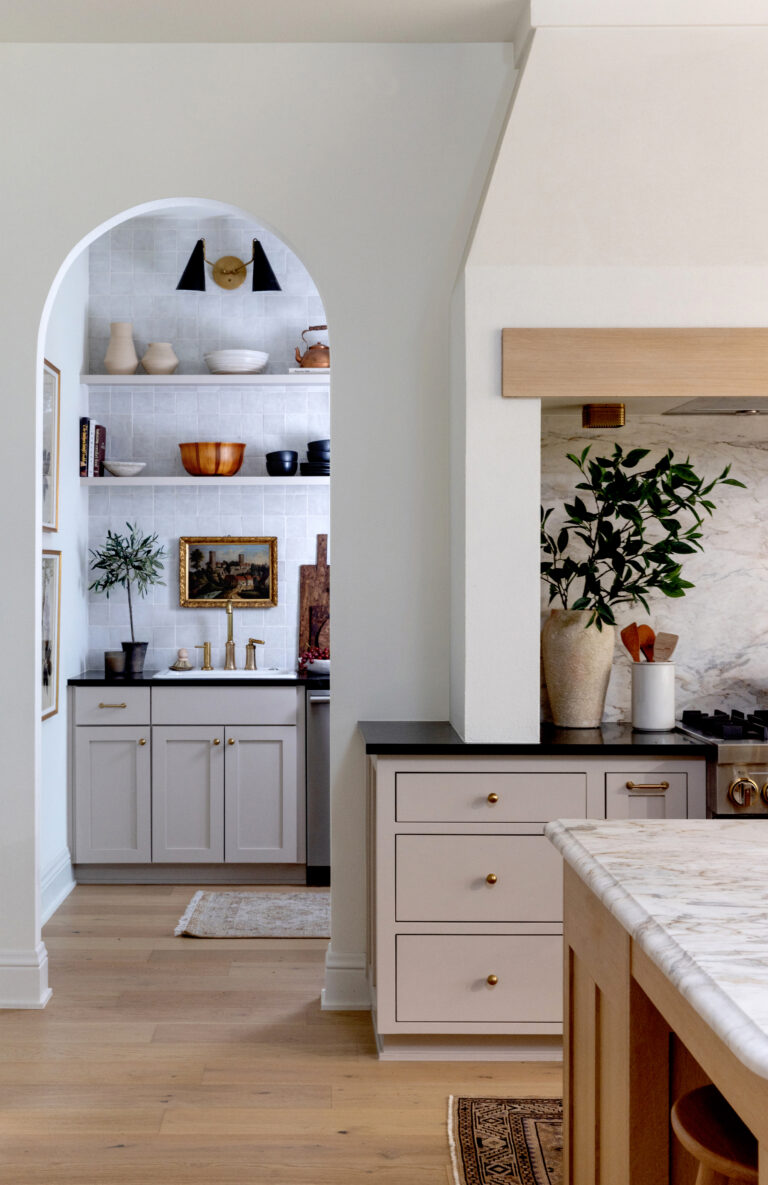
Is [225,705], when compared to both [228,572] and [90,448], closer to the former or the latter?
[228,572]

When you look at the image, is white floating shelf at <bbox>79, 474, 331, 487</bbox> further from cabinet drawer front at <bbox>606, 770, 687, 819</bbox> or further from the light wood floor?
cabinet drawer front at <bbox>606, 770, 687, 819</bbox>

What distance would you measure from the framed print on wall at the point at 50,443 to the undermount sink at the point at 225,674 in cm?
82

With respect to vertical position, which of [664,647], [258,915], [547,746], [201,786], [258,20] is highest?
[258,20]

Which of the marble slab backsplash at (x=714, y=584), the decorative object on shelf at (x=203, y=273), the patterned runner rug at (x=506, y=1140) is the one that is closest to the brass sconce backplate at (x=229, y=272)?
the decorative object on shelf at (x=203, y=273)

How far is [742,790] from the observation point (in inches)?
112

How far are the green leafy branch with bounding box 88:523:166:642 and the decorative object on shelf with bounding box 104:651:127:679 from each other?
28 centimetres

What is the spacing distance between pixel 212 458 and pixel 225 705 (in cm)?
114

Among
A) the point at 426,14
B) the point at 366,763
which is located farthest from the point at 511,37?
the point at 366,763

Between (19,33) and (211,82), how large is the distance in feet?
1.85

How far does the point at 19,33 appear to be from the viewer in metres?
3.13

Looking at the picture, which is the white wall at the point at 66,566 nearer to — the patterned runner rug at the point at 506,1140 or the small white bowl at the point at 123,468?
the small white bowl at the point at 123,468

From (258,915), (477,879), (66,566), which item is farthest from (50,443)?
(477,879)

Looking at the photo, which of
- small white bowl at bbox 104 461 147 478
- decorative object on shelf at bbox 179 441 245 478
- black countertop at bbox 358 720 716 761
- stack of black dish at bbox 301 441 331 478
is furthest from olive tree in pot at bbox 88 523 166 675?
black countertop at bbox 358 720 716 761

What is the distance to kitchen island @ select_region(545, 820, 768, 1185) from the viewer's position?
1.06m
